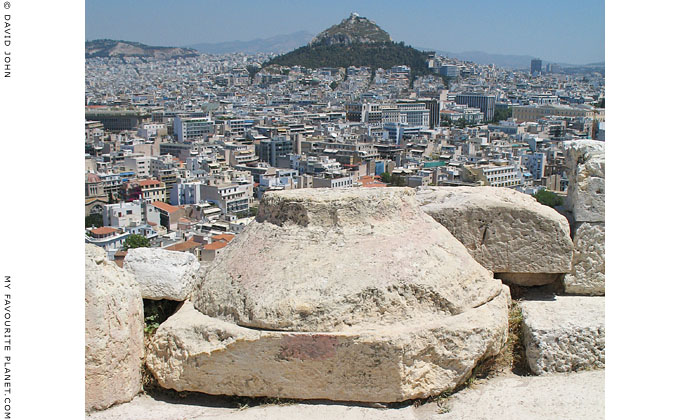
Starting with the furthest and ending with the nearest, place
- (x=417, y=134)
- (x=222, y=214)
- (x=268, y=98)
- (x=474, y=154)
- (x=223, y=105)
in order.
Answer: (x=268, y=98)
(x=223, y=105)
(x=417, y=134)
(x=474, y=154)
(x=222, y=214)

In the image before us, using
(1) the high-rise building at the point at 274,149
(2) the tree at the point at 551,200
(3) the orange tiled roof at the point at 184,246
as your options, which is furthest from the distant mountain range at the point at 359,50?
(2) the tree at the point at 551,200

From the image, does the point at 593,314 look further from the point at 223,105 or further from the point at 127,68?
the point at 127,68

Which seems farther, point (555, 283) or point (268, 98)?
point (268, 98)

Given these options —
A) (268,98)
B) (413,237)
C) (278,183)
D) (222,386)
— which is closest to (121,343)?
(222,386)

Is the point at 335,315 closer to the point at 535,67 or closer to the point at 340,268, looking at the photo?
the point at 340,268

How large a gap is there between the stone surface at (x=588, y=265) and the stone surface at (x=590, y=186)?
0.06m

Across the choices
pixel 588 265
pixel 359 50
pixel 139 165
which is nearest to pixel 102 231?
pixel 139 165

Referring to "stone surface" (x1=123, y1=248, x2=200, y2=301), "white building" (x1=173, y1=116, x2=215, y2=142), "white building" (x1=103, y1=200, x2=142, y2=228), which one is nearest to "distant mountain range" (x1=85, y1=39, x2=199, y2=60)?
"white building" (x1=173, y1=116, x2=215, y2=142)

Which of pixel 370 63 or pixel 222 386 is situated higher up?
pixel 370 63

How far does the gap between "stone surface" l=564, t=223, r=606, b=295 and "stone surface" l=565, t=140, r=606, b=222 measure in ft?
0.19

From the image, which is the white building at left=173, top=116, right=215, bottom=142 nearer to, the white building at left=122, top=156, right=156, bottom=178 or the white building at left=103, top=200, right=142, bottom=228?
the white building at left=122, top=156, right=156, bottom=178

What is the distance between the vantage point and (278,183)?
4309 centimetres

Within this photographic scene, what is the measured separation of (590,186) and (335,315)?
65.3 inches

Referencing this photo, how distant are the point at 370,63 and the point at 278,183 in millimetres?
89485
